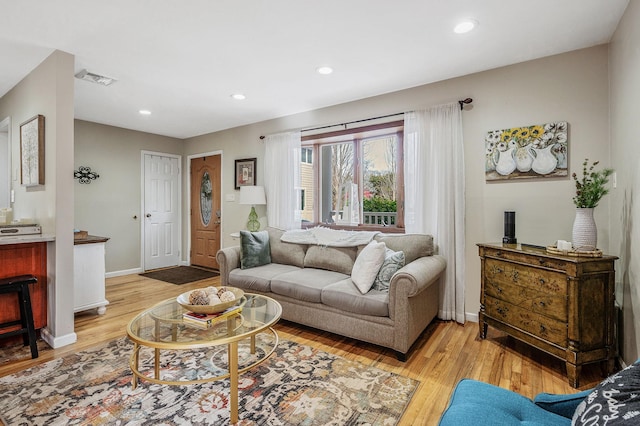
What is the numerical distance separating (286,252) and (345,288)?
1.15 m

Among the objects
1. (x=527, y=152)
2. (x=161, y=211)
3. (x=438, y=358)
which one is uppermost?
(x=527, y=152)

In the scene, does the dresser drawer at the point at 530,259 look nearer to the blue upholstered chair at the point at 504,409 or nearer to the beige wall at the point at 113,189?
the blue upholstered chair at the point at 504,409

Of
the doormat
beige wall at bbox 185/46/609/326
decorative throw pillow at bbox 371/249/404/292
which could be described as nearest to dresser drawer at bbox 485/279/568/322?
beige wall at bbox 185/46/609/326

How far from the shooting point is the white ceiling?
2.08 m

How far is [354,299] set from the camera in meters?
2.59

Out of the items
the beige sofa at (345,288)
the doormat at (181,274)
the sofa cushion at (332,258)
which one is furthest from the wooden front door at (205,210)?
the sofa cushion at (332,258)

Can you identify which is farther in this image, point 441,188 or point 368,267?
point 441,188

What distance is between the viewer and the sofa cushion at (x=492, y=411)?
1.04 m

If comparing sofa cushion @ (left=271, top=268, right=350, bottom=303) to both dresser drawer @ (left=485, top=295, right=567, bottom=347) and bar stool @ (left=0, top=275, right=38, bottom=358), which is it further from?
bar stool @ (left=0, top=275, right=38, bottom=358)

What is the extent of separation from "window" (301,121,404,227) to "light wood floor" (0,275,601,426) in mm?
1412

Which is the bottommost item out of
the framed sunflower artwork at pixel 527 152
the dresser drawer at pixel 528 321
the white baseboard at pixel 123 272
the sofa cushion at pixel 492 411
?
the white baseboard at pixel 123 272

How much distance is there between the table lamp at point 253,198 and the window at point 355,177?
65cm

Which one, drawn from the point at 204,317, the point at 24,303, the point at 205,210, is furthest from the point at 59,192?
the point at 205,210

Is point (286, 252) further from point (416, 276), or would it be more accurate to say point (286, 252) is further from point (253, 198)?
point (416, 276)
